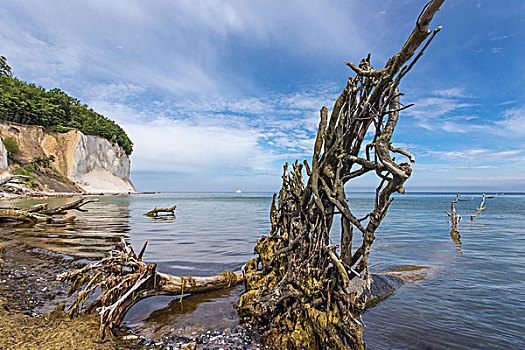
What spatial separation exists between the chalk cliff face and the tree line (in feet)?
14.9

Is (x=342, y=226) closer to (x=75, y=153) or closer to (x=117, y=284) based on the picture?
(x=117, y=284)

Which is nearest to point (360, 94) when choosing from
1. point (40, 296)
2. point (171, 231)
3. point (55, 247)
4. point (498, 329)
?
point (498, 329)

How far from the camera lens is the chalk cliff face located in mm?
54562

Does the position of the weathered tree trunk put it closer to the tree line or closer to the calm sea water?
the calm sea water

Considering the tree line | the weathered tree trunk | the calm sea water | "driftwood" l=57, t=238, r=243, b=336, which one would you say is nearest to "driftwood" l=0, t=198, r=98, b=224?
the calm sea water

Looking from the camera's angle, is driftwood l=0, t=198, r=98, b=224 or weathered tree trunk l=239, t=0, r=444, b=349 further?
driftwood l=0, t=198, r=98, b=224

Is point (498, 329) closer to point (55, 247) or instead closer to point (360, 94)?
point (360, 94)

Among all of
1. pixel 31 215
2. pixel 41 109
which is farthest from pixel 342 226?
pixel 41 109

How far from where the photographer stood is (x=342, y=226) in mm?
3951

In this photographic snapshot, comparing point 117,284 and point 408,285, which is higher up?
point 117,284

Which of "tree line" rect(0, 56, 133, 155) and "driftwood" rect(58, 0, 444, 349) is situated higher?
"tree line" rect(0, 56, 133, 155)

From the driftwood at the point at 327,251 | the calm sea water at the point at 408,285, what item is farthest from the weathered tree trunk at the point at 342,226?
the calm sea water at the point at 408,285

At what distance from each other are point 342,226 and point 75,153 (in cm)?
7051

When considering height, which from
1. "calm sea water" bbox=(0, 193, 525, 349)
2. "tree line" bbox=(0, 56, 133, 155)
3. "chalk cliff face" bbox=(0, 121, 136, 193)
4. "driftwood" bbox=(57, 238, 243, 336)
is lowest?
"calm sea water" bbox=(0, 193, 525, 349)
